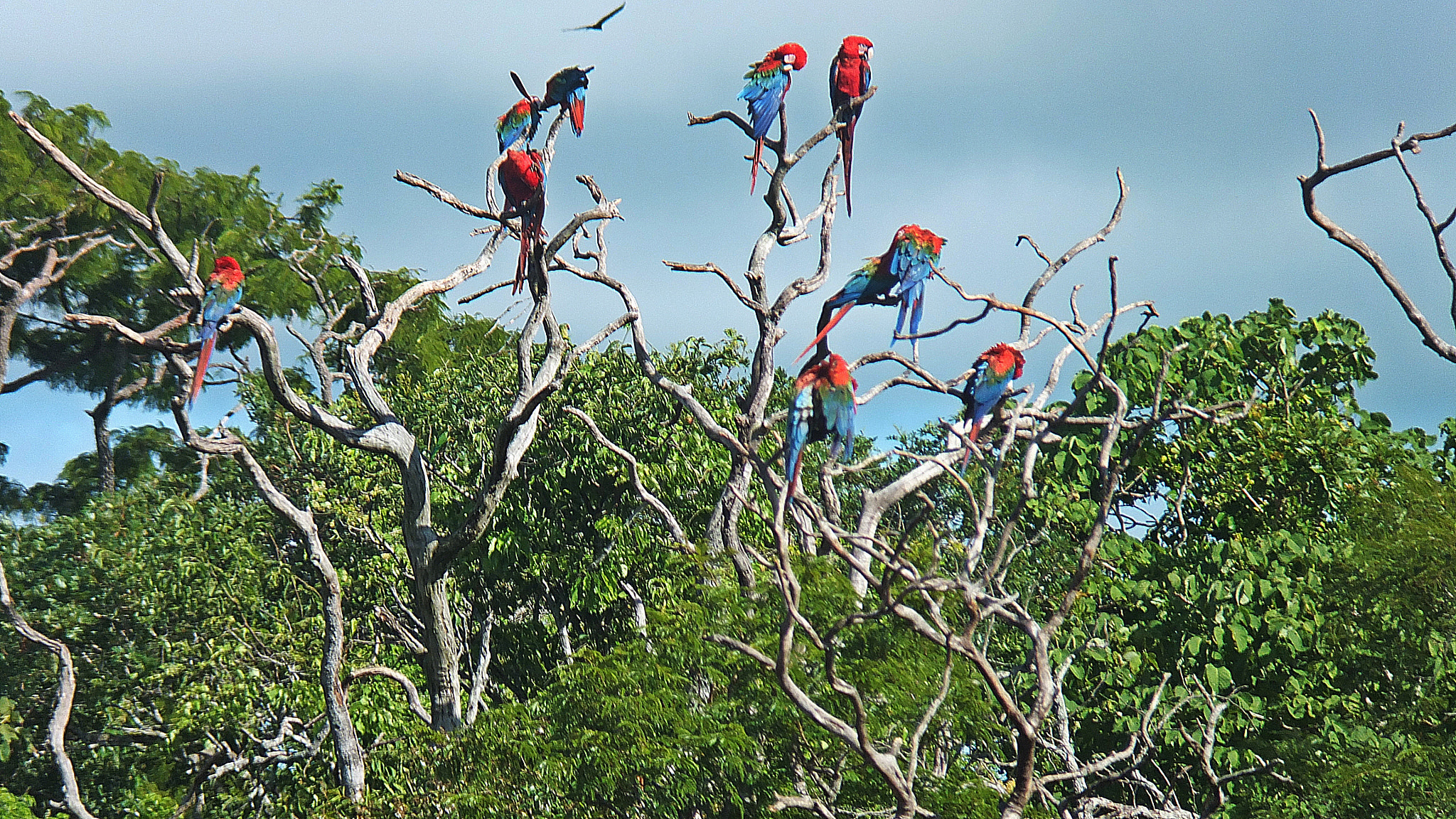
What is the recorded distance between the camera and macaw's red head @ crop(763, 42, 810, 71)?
26.2 ft

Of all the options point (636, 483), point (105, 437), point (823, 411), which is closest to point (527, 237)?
point (636, 483)

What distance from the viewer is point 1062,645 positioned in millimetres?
8992

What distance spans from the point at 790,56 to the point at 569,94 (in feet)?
4.84

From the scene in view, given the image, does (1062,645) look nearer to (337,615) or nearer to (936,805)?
(936,805)

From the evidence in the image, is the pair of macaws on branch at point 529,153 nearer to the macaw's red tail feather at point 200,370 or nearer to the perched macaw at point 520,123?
the perched macaw at point 520,123

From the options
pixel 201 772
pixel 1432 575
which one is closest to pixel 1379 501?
pixel 1432 575

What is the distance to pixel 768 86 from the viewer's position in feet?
26.1

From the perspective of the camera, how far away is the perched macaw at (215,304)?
7.14 m

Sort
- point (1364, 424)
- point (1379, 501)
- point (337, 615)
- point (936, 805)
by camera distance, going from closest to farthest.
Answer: point (936, 805) < point (1379, 501) < point (337, 615) < point (1364, 424)

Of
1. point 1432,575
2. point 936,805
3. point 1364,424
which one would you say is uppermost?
point 1364,424

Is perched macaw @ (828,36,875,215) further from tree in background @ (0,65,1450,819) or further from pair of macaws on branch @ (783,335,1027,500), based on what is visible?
pair of macaws on branch @ (783,335,1027,500)

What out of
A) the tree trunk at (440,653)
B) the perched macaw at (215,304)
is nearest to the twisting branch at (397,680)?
the tree trunk at (440,653)

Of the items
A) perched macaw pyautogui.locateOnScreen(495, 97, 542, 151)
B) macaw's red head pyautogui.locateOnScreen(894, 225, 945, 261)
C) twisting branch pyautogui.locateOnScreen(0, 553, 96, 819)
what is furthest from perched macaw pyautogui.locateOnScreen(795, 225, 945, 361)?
twisting branch pyautogui.locateOnScreen(0, 553, 96, 819)

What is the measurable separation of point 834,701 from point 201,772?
6.19m
